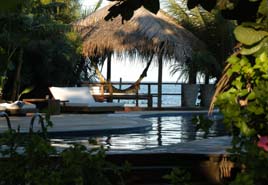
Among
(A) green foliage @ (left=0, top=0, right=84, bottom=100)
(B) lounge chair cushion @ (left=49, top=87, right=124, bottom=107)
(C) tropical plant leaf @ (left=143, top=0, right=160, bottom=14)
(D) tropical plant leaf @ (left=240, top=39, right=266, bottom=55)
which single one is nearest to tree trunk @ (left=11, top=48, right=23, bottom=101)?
(A) green foliage @ (left=0, top=0, right=84, bottom=100)

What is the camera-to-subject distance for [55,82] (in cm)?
1812

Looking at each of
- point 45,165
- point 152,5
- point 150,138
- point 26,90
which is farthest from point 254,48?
point 26,90

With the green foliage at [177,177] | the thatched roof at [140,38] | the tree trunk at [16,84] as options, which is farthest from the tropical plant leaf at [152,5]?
the thatched roof at [140,38]

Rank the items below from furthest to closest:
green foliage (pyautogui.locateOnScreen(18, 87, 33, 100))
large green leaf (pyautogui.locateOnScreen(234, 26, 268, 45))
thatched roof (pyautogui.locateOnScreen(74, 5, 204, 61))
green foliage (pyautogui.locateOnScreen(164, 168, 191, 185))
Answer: thatched roof (pyautogui.locateOnScreen(74, 5, 204, 61)) → green foliage (pyautogui.locateOnScreen(18, 87, 33, 100)) → green foliage (pyautogui.locateOnScreen(164, 168, 191, 185)) → large green leaf (pyautogui.locateOnScreen(234, 26, 268, 45))

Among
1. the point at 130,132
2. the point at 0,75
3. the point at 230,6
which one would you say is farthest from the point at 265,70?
the point at 130,132

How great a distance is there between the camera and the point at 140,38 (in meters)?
19.1

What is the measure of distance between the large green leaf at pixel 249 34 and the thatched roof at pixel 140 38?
1720 centimetres

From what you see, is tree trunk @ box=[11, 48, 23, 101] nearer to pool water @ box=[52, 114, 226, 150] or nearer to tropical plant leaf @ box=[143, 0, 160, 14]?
pool water @ box=[52, 114, 226, 150]

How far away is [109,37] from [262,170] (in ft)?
57.5

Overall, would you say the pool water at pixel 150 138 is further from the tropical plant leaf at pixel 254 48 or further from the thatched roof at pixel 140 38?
the thatched roof at pixel 140 38

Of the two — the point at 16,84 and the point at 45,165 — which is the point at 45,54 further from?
the point at 45,165

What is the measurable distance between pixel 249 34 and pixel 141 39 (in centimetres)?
1778

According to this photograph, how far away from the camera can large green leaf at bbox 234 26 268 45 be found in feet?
4.50

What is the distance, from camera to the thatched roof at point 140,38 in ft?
61.3
